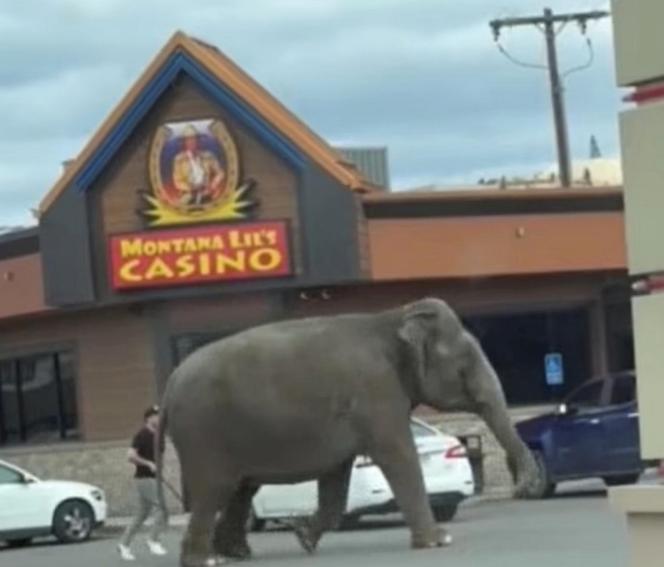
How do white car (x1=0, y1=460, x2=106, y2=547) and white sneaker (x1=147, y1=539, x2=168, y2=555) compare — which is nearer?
white sneaker (x1=147, y1=539, x2=168, y2=555)

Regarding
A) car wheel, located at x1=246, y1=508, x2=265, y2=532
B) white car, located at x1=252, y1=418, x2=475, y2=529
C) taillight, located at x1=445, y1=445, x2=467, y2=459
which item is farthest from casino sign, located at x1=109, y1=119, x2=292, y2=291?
taillight, located at x1=445, y1=445, x2=467, y2=459

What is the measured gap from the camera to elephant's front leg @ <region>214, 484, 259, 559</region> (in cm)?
2041

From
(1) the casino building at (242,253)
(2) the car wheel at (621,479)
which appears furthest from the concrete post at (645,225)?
(1) the casino building at (242,253)

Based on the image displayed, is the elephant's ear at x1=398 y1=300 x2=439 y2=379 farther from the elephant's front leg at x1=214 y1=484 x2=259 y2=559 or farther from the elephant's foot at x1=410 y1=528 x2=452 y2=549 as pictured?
the elephant's front leg at x1=214 y1=484 x2=259 y2=559

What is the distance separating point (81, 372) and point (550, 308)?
8375 mm

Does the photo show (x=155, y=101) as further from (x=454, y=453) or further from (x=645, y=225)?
(x=645, y=225)

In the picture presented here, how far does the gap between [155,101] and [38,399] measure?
6711mm

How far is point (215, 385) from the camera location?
1972 centimetres

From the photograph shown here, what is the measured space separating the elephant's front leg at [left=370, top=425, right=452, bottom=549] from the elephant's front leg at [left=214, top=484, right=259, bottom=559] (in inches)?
68.4

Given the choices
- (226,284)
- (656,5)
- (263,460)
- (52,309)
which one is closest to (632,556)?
(656,5)

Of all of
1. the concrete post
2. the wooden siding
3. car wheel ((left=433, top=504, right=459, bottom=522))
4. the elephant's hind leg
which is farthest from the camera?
the wooden siding

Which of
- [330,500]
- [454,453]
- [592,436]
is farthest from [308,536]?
[592,436]

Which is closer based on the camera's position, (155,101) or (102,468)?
(155,101)

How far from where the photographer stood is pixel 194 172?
104 ft
